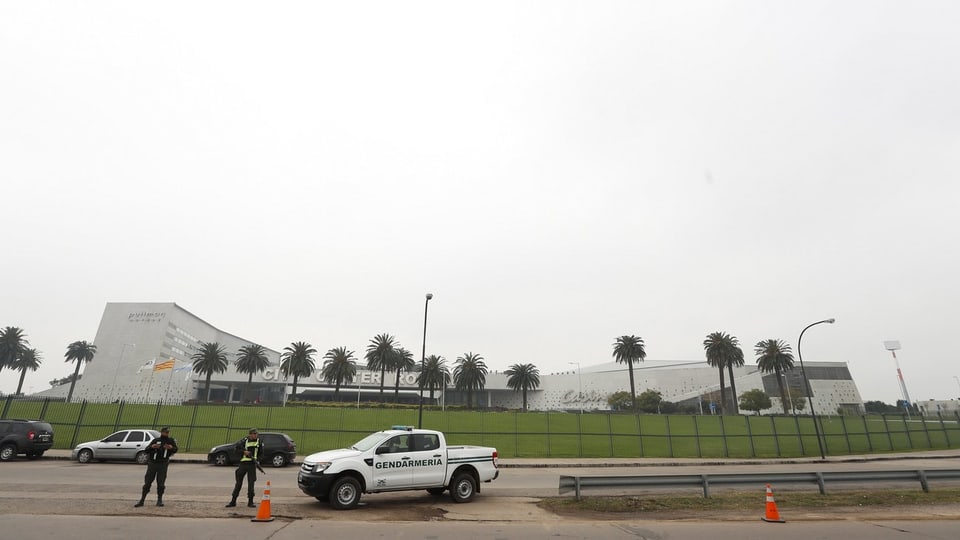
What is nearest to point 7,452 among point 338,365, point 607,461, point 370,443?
point 370,443

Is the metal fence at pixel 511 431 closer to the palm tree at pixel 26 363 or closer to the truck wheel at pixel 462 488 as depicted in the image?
the truck wheel at pixel 462 488

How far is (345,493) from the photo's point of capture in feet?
36.2

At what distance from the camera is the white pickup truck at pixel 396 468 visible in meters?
10.9

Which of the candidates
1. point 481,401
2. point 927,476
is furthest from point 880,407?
point 927,476

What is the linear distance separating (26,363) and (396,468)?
11094 cm

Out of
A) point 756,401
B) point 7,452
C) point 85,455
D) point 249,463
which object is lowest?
point 85,455

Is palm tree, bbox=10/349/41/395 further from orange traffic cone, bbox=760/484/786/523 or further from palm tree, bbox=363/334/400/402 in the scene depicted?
orange traffic cone, bbox=760/484/786/523

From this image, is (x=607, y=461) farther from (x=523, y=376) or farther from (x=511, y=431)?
(x=523, y=376)

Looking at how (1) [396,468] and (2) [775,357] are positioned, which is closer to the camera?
(1) [396,468]

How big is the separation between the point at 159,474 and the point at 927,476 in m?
21.4

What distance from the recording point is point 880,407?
12038 centimetres

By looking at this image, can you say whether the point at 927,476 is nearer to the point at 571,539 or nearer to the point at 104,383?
the point at 571,539

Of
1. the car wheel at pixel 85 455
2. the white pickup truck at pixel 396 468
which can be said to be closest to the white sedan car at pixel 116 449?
the car wheel at pixel 85 455

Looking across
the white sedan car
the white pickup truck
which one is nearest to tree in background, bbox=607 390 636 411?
the white sedan car
